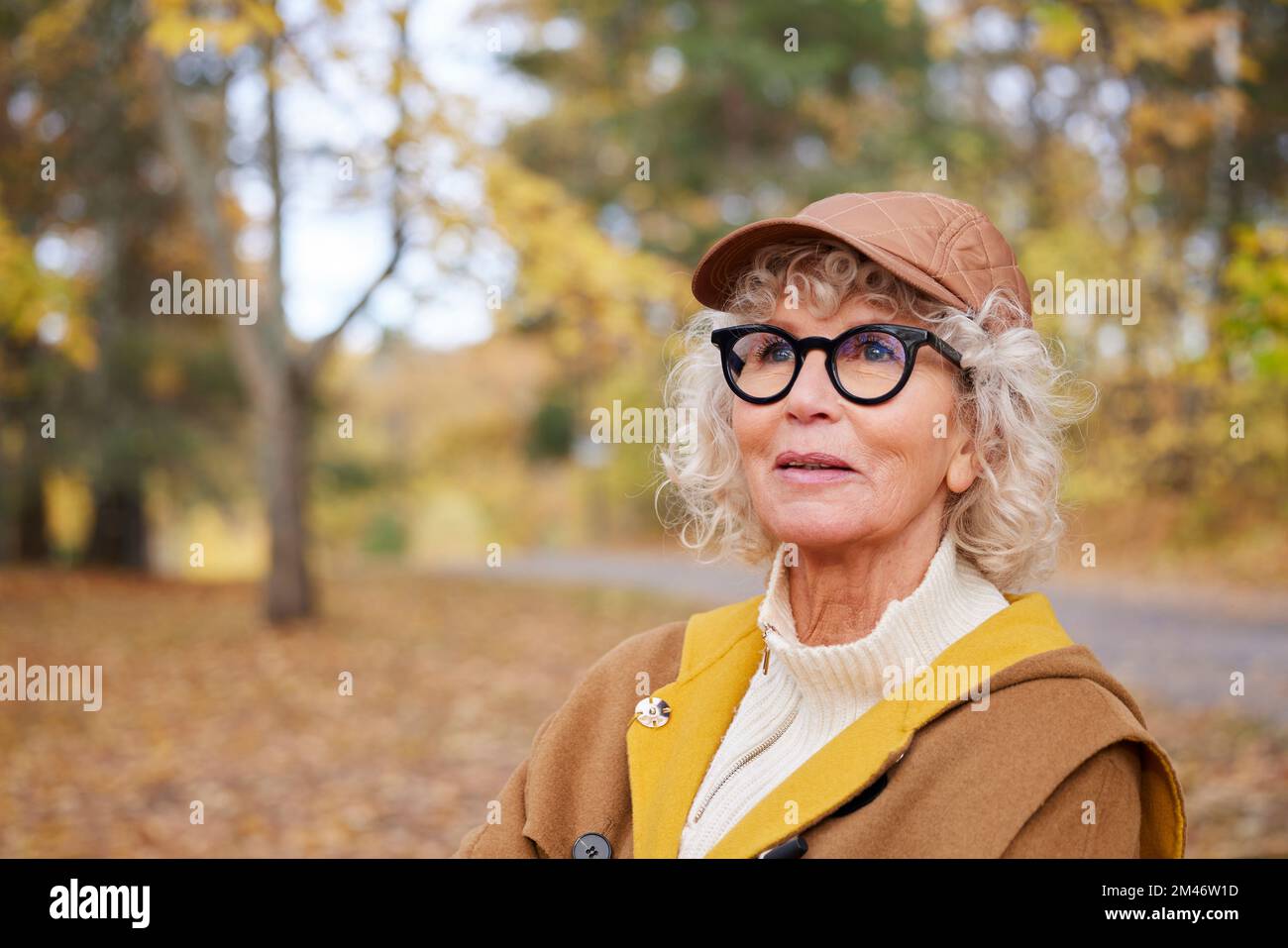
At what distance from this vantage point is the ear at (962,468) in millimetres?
1847

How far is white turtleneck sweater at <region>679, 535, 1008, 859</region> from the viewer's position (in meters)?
1.71

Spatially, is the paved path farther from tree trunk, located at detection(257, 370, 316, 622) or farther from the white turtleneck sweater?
tree trunk, located at detection(257, 370, 316, 622)

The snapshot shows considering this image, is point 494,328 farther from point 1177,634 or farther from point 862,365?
point 862,365

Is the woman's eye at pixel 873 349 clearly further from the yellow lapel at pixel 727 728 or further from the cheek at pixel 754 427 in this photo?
the yellow lapel at pixel 727 728

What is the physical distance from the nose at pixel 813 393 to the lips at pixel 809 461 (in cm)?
6

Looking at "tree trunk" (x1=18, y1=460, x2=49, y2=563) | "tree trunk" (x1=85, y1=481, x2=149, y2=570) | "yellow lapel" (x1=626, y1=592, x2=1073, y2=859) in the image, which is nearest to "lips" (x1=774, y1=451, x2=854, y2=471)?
"yellow lapel" (x1=626, y1=592, x2=1073, y2=859)

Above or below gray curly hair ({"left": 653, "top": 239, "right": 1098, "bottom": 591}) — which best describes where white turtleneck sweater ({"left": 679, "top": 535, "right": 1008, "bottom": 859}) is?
below

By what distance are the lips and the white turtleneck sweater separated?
0.24m

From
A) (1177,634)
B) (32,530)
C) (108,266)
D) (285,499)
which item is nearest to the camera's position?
(1177,634)

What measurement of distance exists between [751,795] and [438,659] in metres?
7.50

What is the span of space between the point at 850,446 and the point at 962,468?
0.22m

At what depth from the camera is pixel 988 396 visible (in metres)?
1.81

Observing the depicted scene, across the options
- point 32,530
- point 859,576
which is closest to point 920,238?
point 859,576

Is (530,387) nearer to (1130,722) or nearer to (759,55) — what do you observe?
(759,55)
